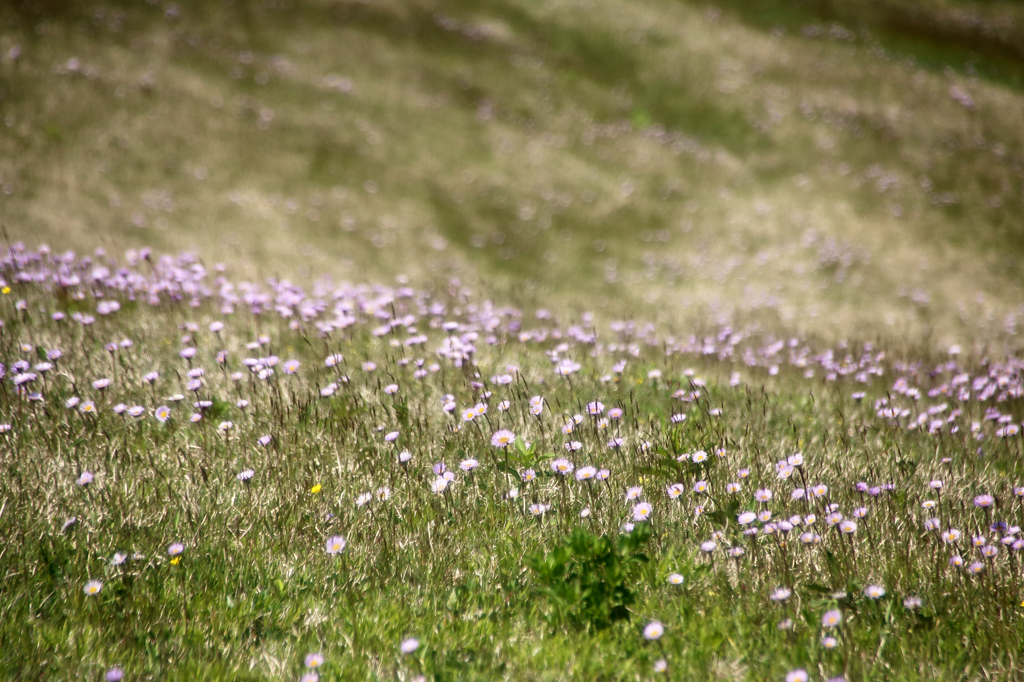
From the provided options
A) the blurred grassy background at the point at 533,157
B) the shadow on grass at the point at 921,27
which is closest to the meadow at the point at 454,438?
the blurred grassy background at the point at 533,157

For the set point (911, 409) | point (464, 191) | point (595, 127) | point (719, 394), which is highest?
point (911, 409)

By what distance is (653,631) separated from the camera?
255 cm

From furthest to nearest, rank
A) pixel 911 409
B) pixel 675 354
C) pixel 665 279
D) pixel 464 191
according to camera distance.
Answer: pixel 464 191 < pixel 665 279 < pixel 675 354 < pixel 911 409

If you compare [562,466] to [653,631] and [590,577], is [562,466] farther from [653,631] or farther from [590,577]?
[653,631]

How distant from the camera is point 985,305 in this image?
13852 mm

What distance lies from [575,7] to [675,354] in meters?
26.3

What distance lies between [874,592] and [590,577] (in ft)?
4.35

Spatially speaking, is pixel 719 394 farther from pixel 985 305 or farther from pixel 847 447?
pixel 985 305

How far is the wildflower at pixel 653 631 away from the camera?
2529 millimetres

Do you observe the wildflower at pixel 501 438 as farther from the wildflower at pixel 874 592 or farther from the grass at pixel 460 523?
the wildflower at pixel 874 592

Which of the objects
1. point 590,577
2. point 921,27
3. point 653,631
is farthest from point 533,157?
point 921,27

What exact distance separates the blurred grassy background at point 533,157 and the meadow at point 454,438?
0.17 meters

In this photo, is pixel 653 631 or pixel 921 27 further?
pixel 921 27

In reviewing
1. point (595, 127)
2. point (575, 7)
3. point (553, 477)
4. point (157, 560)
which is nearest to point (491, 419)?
point (553, 477)
